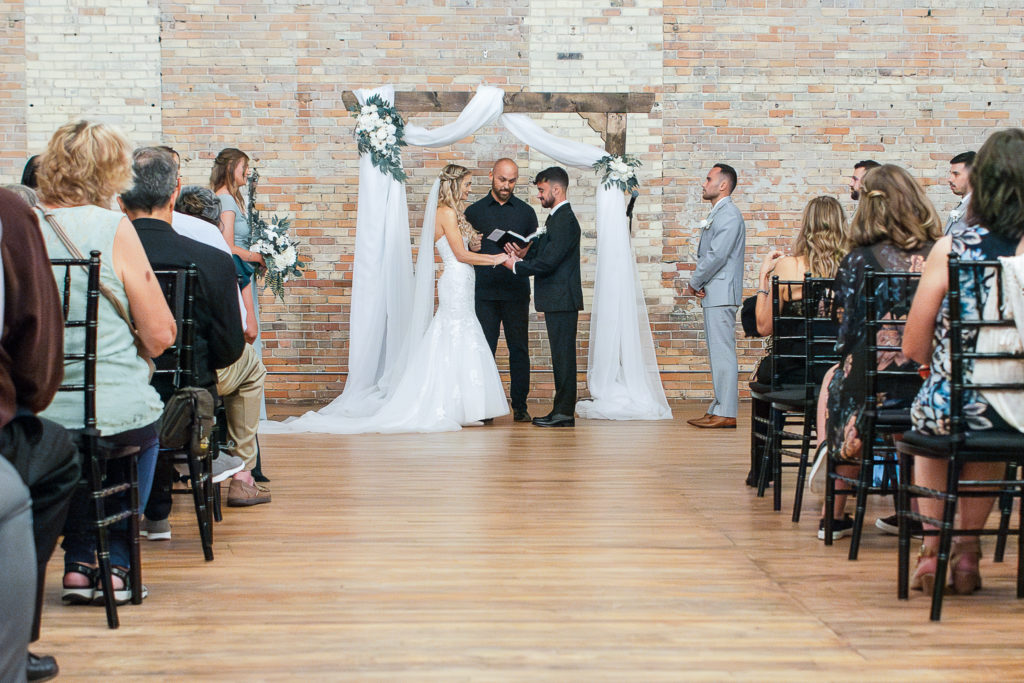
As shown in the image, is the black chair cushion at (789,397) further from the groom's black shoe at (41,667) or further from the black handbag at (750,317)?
the groom's black shoe at (41,667)

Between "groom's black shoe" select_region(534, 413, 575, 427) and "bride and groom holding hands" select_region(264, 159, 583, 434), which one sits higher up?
"bride and groom holding hands" select_region(264, 159, 583, 434)

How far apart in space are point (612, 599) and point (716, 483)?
2214 millimetres

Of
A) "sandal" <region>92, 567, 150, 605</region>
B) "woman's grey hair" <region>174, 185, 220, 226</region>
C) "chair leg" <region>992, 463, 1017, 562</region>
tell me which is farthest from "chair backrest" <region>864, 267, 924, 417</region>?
"woman's grey hair" <region>174, 185, 220, 226</region>

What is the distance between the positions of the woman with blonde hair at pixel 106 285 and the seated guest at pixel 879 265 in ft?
7.38

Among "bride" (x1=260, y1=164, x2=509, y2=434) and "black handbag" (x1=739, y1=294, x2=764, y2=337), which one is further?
"bride" (x1=260, y1=164, x2=509, y2=434)

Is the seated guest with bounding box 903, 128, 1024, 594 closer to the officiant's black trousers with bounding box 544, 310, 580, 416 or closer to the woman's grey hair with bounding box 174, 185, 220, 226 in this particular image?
the woman's grey hair with bounding box 174, 185, 220, 226

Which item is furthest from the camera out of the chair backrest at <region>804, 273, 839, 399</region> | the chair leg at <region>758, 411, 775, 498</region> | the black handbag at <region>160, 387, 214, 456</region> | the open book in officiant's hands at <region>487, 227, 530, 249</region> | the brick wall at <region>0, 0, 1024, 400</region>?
the brick wall at <region>0, 0, 1024, 400</region>

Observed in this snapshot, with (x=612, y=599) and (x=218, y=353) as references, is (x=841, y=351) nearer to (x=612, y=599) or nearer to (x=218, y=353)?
(x=612, y=599)

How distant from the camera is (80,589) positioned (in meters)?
3.21

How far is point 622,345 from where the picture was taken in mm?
8234

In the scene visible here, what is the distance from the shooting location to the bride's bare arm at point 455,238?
7.88m

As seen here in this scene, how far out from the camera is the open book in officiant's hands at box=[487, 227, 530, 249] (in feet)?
26.2

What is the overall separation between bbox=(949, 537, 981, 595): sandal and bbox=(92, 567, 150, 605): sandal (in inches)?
94.5

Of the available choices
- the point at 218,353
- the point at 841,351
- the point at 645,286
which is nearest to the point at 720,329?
the point at 645,286
